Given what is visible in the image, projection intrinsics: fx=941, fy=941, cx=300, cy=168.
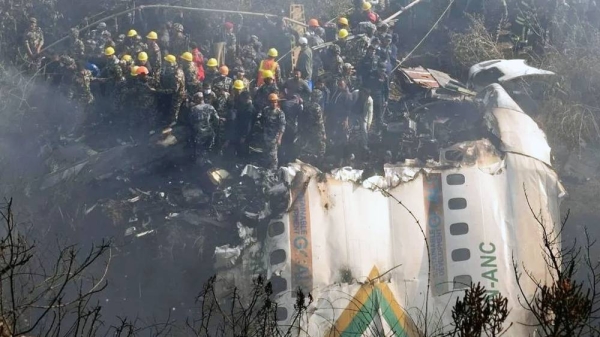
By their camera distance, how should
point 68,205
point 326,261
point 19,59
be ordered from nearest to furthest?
1. point 326,261
2. point 68,205
3. point 19,59

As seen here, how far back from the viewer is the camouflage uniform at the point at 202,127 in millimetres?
17750

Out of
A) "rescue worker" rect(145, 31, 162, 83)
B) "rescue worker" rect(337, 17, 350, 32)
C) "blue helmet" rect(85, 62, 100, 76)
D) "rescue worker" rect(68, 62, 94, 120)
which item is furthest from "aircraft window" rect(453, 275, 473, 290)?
"blue helmet" rect(85, 62, 100, 76)

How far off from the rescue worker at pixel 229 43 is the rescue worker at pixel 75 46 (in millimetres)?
3372

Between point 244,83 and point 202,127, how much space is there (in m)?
1.81

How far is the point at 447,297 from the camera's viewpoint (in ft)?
49.6

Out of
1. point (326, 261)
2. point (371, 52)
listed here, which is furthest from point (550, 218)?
point (371, 52)

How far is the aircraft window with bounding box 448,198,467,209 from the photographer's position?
1531 cm

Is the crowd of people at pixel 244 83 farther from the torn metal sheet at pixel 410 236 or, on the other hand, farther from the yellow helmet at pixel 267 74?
the torn metal sheet at pixel 410 236

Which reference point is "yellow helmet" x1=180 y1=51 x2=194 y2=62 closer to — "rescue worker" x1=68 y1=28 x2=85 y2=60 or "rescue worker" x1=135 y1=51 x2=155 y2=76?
"rescue worker" x1=135 y1=51 x2=155 y2=76

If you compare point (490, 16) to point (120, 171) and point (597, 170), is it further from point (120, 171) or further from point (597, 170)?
point (120, 171)

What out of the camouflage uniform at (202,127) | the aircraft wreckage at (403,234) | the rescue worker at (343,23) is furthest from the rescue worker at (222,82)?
the rescue worker at (343,23)

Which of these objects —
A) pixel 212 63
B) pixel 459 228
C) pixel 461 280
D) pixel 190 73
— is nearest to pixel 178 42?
pixel 212 63

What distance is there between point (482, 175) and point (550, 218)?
1344 millimetres

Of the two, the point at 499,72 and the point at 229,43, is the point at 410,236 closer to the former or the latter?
the point at 499,72
